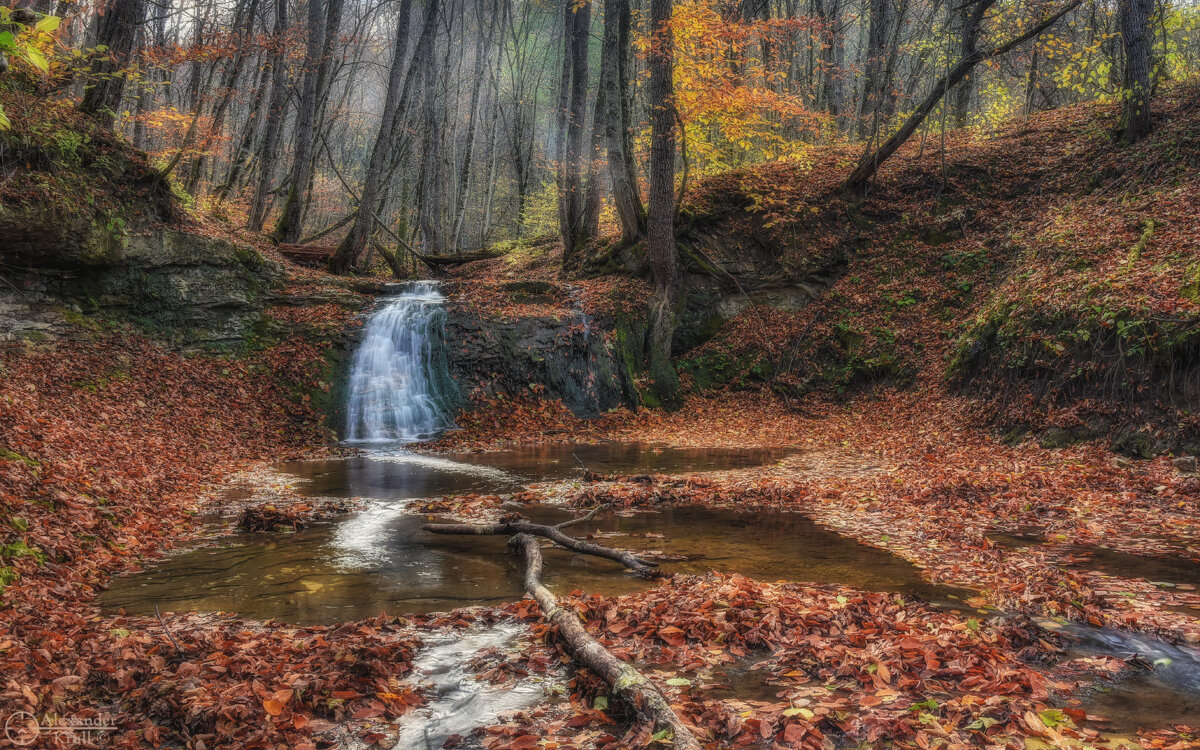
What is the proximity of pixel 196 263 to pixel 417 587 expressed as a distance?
40.2 feet

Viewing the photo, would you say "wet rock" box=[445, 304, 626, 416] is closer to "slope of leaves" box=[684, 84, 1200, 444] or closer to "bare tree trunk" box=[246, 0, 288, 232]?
"slope of leaves" box=[684, 84, 1200, 444]

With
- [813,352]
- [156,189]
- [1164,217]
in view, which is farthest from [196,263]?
[1164,217]

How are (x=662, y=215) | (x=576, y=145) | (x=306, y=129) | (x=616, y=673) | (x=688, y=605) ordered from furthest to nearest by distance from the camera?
1. (x=576, y=145)
2. (x=306, y=129)
3. (x=662, y=215)
4. (x=688, y=605)
5. (x=616, y=673)

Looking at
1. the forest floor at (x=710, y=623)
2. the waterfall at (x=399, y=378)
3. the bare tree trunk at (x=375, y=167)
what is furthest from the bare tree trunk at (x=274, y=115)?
the forest floor at (x=710, y=623)

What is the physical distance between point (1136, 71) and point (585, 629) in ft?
55.3

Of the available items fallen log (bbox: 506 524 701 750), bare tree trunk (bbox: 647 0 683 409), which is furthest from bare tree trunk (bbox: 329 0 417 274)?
fallen log (bbox: 506 524 701 750)

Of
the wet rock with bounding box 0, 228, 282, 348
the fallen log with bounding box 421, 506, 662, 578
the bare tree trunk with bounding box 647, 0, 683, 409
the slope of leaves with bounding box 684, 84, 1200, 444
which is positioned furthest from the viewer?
the bare tree trunk with bounding box 647, 0, 683, 409

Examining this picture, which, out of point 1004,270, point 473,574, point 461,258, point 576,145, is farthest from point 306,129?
point 1004,270

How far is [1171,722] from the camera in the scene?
2889mm

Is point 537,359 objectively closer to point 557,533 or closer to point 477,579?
point 557,533

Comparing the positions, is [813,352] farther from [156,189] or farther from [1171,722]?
[156,189]

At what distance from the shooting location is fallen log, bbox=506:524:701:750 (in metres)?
2.67

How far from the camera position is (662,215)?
55.9 ft

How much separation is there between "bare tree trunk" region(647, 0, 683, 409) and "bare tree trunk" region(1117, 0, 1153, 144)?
9.49 metres
